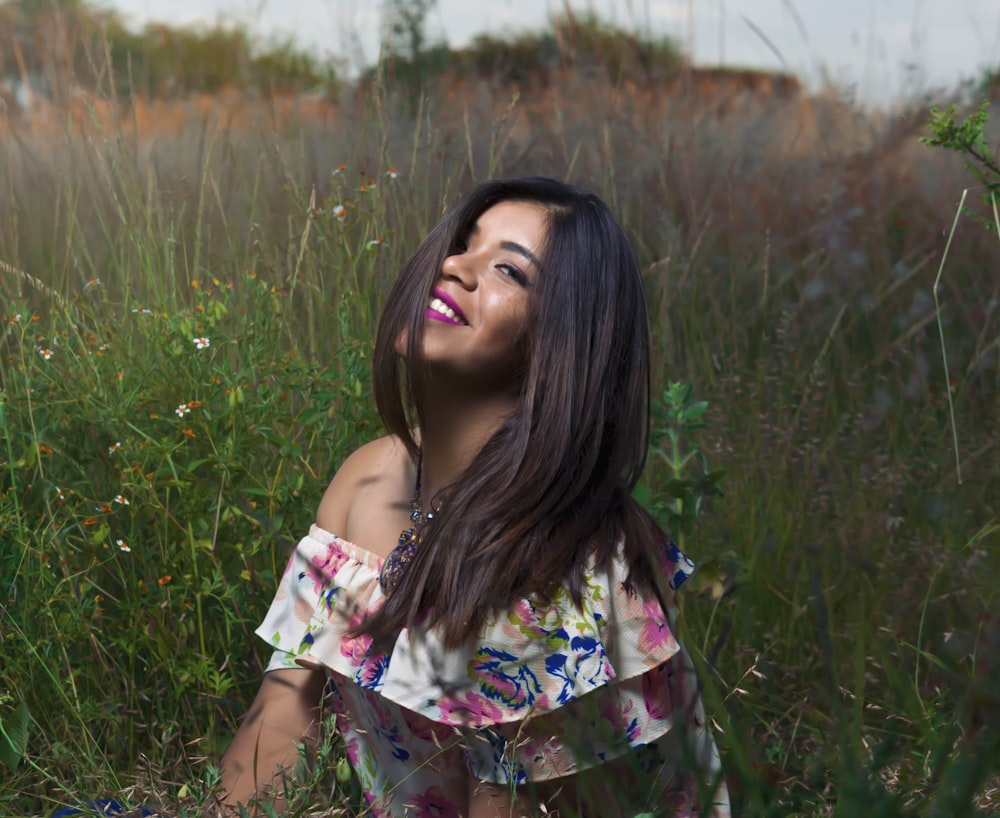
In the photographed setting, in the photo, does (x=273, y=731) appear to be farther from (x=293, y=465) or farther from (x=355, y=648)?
(x=293, y=465)

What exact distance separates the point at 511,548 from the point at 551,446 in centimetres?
15

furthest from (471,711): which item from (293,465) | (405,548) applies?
(293,465)

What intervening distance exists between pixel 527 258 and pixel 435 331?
0.54 ft

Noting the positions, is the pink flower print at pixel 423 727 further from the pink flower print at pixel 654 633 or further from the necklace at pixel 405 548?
the pink flower print at pixel 654 633

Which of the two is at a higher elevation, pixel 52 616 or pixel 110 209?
pixel 110 209

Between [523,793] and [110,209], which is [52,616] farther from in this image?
→ [110,209]

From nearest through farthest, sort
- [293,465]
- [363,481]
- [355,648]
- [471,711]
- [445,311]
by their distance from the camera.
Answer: [471,711] < [445,311] < [355,648] < [363,481] < [293,465]

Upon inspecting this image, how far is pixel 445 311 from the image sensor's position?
1.66 m

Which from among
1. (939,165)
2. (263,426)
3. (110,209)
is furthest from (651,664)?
(939,165)

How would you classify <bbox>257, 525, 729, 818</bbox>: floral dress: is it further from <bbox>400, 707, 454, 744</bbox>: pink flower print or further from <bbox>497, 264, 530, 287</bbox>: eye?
<bbox>497, 264, 530, 287</bbox>: eye

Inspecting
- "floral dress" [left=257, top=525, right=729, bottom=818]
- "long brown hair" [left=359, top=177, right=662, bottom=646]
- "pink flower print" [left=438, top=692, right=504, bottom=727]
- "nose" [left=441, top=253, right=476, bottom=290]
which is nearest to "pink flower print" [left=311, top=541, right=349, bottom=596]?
"floral dress" [left=257, top=525, right=729, bottom=818]

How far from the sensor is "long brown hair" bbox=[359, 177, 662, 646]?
1.57 metres

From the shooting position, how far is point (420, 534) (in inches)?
69.3

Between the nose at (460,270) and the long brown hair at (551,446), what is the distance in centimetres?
1
